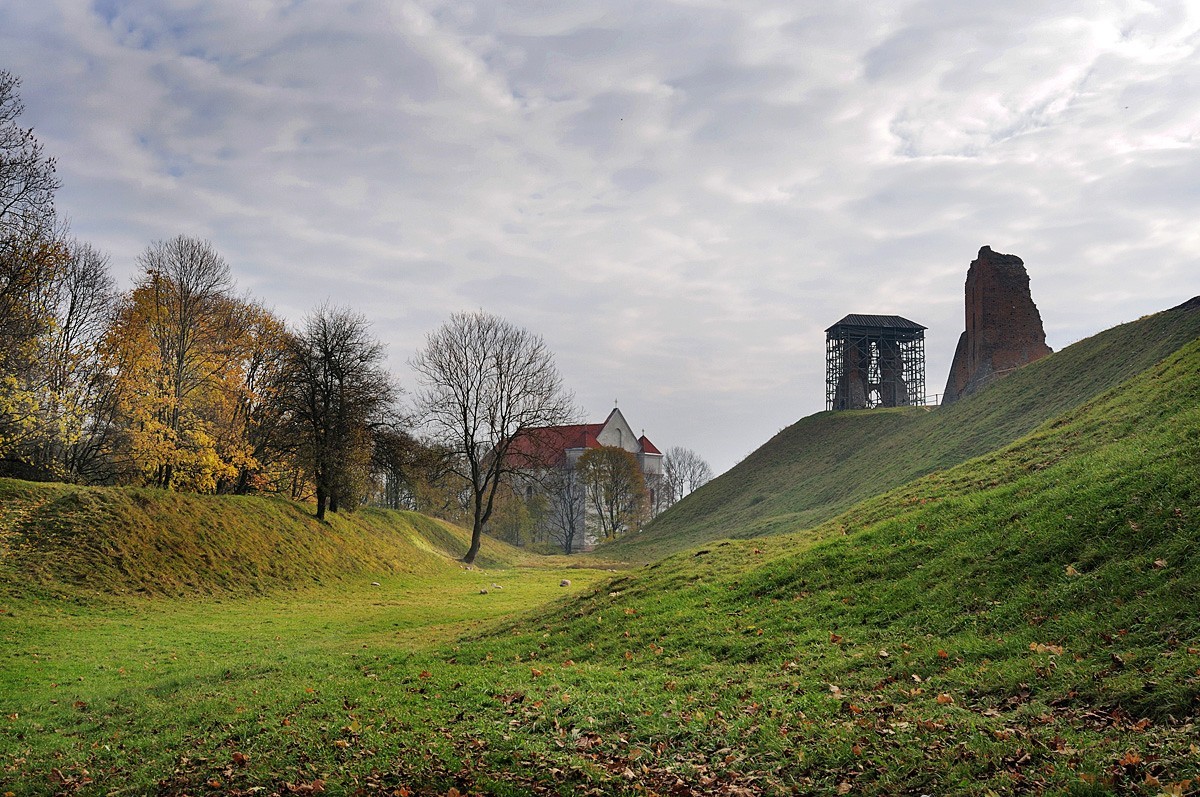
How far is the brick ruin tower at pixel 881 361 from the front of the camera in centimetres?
7756

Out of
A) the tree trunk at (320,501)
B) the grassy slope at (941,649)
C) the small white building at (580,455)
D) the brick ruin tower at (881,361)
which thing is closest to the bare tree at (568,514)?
the small white building at (580,455)

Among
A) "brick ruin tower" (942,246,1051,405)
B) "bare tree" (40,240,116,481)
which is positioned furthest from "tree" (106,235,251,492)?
"brick ruin tower" (942,246,1051,405)

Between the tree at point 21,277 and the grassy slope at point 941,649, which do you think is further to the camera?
the tree at point 21,277

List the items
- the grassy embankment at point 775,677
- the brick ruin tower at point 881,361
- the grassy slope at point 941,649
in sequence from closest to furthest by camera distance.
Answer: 1. the grassy slope at point 941,649
2. the grassy embankment at point 775,677
3. the brick ruin tower at point 881,361

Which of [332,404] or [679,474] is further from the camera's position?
[679,474]

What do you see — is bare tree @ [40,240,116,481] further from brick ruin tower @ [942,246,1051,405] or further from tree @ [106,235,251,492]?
brick ruin tower @ [942,246,1051,405]

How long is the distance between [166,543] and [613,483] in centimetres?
5628

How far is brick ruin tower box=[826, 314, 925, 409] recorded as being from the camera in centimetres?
7756

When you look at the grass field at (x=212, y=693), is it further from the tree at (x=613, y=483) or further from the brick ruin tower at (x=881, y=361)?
the brick ruin tower at (x=881, y=361)

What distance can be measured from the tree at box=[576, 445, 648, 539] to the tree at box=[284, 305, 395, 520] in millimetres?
42572

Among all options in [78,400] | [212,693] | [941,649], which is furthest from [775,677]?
[78,400]

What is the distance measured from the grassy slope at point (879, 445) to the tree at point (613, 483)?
8.94 meters

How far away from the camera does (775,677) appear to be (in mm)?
9836

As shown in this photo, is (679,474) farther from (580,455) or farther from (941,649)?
(941,649)
